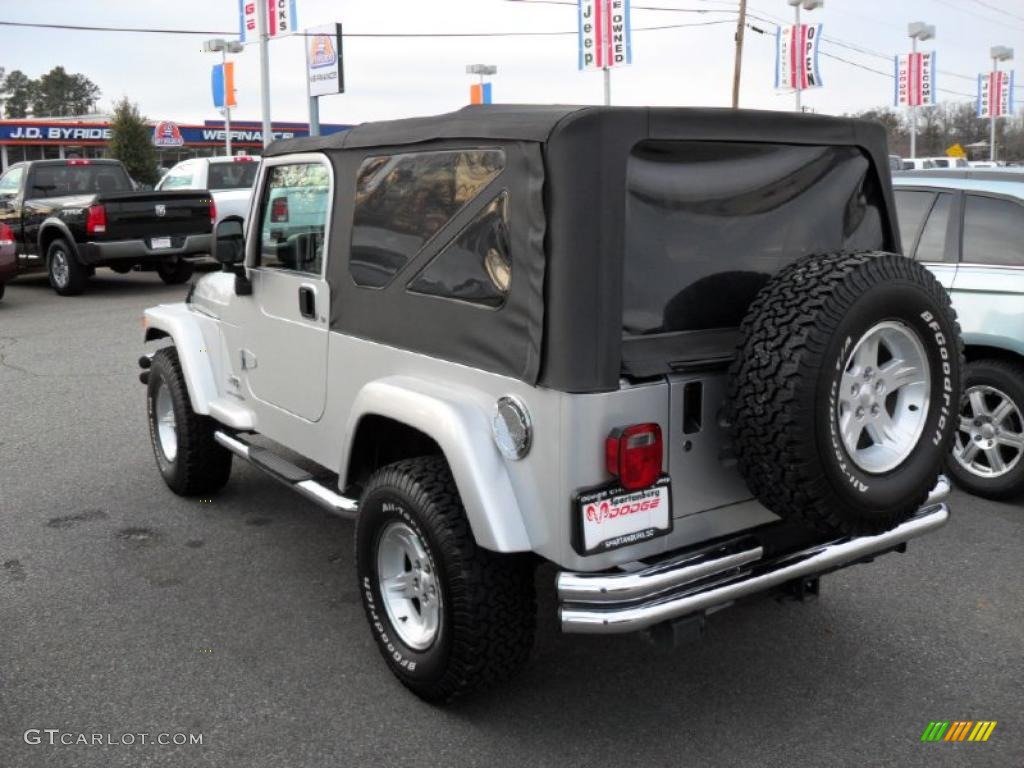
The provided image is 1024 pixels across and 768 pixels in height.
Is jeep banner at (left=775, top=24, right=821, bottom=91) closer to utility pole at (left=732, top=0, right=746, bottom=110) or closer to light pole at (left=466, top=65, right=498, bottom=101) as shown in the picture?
utility pole at (left=732, top=0, right=746, bottom=110)

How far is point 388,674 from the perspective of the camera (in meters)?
3.65

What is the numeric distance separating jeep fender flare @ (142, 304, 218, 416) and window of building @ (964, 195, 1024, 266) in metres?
4.14

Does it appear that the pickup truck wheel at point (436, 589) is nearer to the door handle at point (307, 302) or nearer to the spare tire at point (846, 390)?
the spare tire at point (846, 390)

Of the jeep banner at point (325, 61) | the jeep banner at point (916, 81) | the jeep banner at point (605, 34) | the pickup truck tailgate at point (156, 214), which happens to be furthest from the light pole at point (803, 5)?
the pickup truck tailgate at point (156, 214)

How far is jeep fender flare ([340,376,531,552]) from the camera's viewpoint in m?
2.97

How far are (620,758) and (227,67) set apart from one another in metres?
28.0

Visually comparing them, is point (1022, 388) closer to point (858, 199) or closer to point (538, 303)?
point (858, 199)

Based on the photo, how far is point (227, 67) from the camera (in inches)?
1102

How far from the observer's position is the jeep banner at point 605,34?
22469 millimetres

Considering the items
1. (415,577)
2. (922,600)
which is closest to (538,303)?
(415,577)

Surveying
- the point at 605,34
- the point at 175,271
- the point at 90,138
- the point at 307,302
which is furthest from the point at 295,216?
the point at 90,138

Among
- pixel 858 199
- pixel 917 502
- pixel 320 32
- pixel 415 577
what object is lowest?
pixel 415 577

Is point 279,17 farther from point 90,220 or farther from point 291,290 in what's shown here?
point 291,290

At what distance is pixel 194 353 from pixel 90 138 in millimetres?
45755
